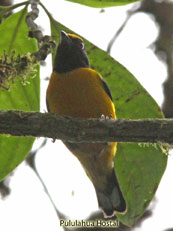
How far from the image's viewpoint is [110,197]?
158 inches

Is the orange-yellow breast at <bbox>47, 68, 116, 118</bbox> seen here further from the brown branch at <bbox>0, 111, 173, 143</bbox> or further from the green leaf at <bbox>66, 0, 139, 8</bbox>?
the brown branch at <bbox>0, 111, 173, 143</bbox>

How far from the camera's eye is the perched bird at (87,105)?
143 inches

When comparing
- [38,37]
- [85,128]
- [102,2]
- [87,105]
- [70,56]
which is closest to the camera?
[85,128]

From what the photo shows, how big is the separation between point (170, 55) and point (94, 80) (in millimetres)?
2156

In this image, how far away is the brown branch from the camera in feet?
8.17

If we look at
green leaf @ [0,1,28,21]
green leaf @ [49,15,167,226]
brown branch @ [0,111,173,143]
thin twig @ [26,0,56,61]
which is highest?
green leaf @ [0,1,28,21]

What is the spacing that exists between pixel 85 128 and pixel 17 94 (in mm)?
979

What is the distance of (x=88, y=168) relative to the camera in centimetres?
392

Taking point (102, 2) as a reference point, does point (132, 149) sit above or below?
below

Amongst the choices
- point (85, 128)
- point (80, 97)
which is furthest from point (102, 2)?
point (85, 128)

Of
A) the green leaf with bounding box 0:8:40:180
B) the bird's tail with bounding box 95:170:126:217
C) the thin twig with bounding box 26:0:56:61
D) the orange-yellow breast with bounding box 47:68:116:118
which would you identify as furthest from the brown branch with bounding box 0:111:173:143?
the bird's tail with bounding box 95:170:126:217

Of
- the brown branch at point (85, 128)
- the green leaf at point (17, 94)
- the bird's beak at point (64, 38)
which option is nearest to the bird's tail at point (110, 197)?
the green leaf at point (17, 94)

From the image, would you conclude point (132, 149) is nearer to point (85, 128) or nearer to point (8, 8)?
point (85, 128)

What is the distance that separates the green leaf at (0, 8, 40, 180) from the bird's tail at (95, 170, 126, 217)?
1021 mm
